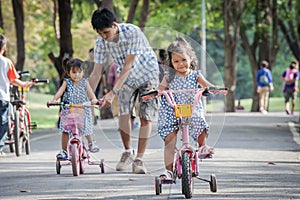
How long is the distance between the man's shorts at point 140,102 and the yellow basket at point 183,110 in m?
2.25

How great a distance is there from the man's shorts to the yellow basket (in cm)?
225

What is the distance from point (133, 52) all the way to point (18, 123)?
13.8 ft

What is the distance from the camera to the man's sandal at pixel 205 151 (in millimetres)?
8922

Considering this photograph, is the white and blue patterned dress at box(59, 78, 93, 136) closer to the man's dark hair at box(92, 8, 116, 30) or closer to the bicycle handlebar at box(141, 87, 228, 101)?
the man's dark hair at box(92, 8, 116, 30)

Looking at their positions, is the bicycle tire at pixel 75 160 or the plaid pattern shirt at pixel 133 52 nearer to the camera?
Result: the plaid pattern shirt at pixel 133 52

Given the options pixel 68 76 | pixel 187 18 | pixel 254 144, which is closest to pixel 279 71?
pixel 187 18

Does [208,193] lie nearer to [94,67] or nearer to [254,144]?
[94,67]

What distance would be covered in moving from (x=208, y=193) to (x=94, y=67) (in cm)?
270

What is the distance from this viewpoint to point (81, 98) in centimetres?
1160

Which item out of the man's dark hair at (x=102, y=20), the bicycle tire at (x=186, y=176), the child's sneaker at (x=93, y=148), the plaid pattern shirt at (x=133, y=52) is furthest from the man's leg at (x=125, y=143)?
the bicycle tire at (x=186, y=176)

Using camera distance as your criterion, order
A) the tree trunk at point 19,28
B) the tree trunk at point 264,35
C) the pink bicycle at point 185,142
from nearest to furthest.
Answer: the pink bicycle at point 185,142 → the tree trunk at point 19,28 → the tree trunk at point 264,35

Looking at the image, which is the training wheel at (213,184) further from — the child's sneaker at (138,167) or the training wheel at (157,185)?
the child's sneaker at (138,167)

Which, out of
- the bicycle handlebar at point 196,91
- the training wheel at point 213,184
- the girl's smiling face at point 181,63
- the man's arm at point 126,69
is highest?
the girl's smiling face at point 181,63

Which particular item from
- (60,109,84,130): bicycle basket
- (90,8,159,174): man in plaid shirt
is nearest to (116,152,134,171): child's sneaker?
(90,8,159,174): man in plaid shirt
